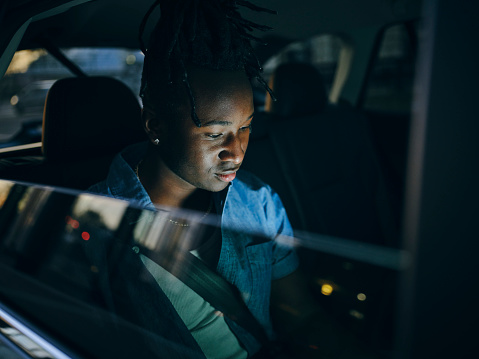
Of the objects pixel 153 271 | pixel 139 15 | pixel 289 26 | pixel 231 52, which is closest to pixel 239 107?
pixel 231 52

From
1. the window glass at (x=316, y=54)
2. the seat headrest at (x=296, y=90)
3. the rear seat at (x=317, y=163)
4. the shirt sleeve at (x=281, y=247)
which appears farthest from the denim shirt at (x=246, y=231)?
the window glass at (x=316, y=54)

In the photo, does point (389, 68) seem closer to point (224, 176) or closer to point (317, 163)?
point (317, 163)

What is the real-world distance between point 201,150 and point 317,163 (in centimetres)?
131

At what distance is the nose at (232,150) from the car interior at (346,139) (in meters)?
0.35

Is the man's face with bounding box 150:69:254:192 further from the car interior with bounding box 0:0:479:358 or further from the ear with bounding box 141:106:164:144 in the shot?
the car interior with bounding box 0:0:479:358

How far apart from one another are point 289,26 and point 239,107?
1194 millimetres

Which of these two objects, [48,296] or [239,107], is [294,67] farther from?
[48,296]

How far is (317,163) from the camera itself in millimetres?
2320

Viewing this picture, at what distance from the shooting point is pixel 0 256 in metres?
1.46

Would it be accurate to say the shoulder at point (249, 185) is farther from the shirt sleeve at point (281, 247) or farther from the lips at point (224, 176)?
the lips at point (224, 176)

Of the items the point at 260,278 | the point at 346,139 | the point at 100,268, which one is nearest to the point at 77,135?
the point at 100,268

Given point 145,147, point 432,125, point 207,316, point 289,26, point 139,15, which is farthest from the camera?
point 289,26

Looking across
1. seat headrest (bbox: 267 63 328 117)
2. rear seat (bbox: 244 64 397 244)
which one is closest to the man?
rear seat (bbox: 244 64 397 244)

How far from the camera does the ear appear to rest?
3.93 ft
